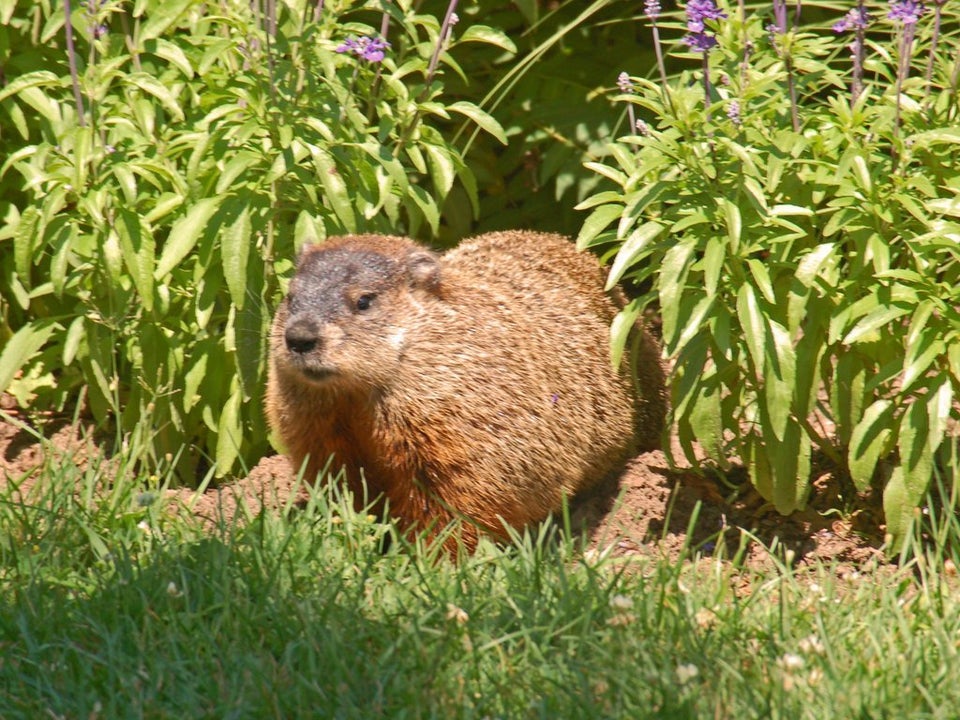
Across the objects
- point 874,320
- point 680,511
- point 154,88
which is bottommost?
point 680,511

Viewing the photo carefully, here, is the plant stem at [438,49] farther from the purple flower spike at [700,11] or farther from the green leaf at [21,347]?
the green leaf at [21,347]

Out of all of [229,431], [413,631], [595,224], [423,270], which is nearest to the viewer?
[413,631]

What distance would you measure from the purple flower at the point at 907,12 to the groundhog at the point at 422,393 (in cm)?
175

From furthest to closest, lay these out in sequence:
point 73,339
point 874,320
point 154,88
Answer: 1. point 73,339
2. point 154,88
3. point 874,320

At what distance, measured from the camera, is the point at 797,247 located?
442 cm

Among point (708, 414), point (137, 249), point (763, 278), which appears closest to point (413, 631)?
point (708, 414)

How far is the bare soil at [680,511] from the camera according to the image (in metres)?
4.57

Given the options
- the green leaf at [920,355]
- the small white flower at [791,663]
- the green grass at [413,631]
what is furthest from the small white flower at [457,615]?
the green leaf at [920,355]

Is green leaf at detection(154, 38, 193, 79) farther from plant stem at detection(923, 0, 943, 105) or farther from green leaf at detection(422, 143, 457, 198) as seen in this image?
plant stem at detection(923, 0, 943, 105)

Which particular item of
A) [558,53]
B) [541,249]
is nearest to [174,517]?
[541,249]

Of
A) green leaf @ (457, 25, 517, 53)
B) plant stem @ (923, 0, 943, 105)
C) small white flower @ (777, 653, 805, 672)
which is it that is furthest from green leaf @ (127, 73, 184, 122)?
small white flower @ (777, 653, 805, 672)

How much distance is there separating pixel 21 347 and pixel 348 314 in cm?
135

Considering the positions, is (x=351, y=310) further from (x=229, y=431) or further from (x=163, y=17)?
(x=163, y=17)

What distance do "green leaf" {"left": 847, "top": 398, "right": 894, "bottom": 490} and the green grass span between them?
32 cm
